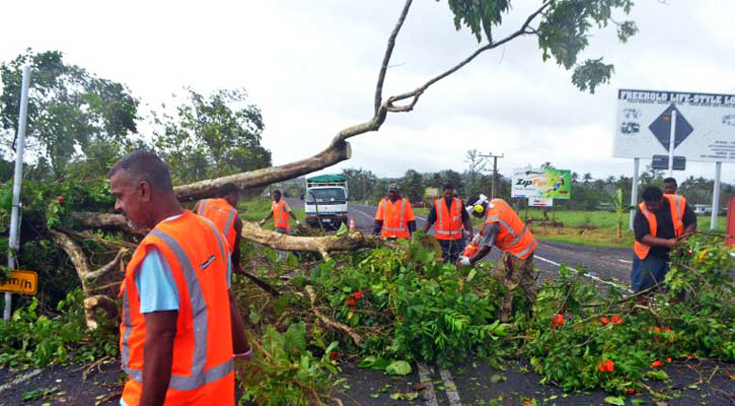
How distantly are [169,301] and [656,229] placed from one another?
18.2ft

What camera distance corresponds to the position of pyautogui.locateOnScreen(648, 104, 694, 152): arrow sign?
18562mm

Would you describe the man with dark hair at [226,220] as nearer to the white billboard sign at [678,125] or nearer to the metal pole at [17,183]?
the metal pole at [17,183]

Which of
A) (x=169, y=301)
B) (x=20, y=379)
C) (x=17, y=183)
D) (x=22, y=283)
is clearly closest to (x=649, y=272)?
(x=169, y=301)

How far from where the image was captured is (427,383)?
13.1 ft

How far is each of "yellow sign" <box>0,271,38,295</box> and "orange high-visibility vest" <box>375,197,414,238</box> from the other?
527 cm

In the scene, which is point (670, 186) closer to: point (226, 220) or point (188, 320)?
point (226, 220)

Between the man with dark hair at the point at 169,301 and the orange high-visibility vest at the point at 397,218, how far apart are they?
673 centimetres

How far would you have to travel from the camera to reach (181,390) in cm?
163

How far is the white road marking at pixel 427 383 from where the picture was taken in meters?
3.67

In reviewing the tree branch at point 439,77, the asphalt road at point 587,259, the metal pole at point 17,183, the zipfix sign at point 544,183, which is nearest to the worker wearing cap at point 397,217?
the asphalt road at point 587,259

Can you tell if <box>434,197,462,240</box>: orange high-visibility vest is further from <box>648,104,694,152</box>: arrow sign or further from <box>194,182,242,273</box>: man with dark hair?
<box>648,104,694,152</box>: arrow sign

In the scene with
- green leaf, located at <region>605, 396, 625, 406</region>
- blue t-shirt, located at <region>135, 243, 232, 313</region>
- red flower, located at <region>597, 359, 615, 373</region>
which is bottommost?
green leaf, located at <region>605, 396, 625, 406</region>

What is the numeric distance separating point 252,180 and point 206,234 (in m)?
4.93

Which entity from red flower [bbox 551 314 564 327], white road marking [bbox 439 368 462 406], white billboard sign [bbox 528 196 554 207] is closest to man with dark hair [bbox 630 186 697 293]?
red flower [bbox 551 314 564 327]
